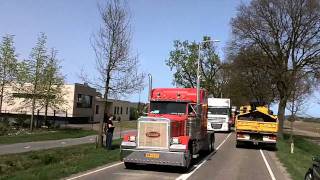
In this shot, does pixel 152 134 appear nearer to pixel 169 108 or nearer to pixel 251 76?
pixel 169 108

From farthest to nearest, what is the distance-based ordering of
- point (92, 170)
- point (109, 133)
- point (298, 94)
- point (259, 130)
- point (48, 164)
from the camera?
point (298, 94) → point (259, 130) → point (109, 133) → point (48, 164) → point (92, 170)

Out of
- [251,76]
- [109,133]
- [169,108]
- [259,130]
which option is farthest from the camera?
[251,76]

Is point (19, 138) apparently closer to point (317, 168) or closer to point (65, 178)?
point (65, 178)

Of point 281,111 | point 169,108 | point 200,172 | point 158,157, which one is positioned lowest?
point 200,172

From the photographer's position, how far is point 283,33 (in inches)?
2025

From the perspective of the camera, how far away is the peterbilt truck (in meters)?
17.9

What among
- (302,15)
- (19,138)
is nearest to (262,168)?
(19,138)

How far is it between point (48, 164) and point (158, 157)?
181 inches

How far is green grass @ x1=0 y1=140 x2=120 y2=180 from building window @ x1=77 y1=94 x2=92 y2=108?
45.0 meters

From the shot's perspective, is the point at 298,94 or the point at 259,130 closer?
the point at 259,130

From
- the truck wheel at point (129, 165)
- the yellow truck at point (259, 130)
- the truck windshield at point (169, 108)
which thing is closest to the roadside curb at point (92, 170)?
the truck wheel at point (129, 165)

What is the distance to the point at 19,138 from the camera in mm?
33906

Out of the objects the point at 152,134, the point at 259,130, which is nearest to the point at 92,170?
the point at 152,134

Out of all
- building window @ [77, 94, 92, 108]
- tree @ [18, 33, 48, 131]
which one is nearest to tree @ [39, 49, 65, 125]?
tree @ [18, 33, 48, 131]
